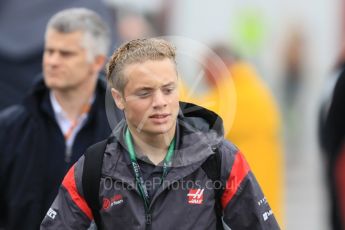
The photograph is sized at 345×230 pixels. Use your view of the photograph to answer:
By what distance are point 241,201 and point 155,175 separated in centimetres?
36

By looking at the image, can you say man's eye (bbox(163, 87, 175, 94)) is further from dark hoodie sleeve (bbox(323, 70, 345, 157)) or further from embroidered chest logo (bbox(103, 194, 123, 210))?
dark hoodie sleeve (bbox(323, 70, 345, 157))

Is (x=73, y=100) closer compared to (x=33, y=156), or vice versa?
(x=33, y=156)

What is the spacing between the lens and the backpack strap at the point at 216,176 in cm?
459

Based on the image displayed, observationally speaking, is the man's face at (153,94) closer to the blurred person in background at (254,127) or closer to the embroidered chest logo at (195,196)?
the embroidered chest logo at (195,196)

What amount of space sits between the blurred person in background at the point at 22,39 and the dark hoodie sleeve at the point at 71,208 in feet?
12.2

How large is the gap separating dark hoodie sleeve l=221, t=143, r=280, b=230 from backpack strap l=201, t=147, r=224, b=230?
0.06 ft

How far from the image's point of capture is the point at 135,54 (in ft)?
15.1

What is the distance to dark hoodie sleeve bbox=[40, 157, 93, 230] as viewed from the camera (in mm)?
4605

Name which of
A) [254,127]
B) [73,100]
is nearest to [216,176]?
[73,100]

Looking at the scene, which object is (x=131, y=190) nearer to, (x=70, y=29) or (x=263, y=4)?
(x=70, y=29)

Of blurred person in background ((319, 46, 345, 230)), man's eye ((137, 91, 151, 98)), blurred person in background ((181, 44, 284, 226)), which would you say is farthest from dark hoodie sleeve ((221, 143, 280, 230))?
blurred person in background ((181, 44, 284, 226))

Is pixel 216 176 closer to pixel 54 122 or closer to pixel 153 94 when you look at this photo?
pixel 153 94

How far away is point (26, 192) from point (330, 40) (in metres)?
13.0

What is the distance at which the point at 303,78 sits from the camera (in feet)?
58.4
